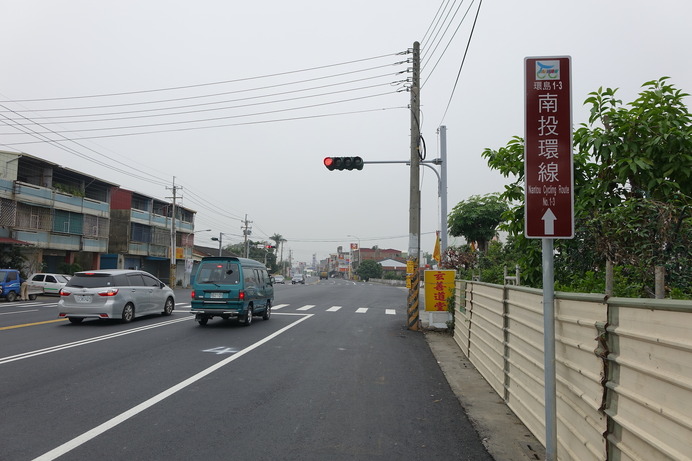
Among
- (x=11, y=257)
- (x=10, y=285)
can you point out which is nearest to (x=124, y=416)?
(x=10, y=285)

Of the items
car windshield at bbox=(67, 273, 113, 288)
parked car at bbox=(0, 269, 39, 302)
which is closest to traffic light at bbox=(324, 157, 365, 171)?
car windshield at bbox=(67, 273, 113, 288)

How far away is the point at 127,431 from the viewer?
17.3 ft

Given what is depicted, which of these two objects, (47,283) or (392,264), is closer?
(47,283)

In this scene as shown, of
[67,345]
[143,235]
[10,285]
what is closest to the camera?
[67,345]

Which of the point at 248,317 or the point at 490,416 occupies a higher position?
the point at 248,317

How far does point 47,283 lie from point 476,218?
25704 millimetres

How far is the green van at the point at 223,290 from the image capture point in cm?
1477

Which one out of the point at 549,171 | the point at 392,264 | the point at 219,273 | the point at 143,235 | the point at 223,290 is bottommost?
the point at 223,290

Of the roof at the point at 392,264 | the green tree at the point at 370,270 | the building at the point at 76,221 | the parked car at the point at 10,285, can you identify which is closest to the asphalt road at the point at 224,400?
the parked car at the point at 10,285

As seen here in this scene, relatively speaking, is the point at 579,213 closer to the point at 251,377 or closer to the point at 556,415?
the point at 556,415

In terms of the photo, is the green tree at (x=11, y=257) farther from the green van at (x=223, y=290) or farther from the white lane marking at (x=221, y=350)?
the white lane marking at (x=221, y=350)

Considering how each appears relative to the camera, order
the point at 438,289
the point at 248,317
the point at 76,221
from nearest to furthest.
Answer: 1. the point at 438,289
2. the point at 248,317
3. the point at 76,221

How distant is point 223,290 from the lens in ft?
48.5

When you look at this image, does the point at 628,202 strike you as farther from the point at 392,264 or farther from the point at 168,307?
the point at 392,264
